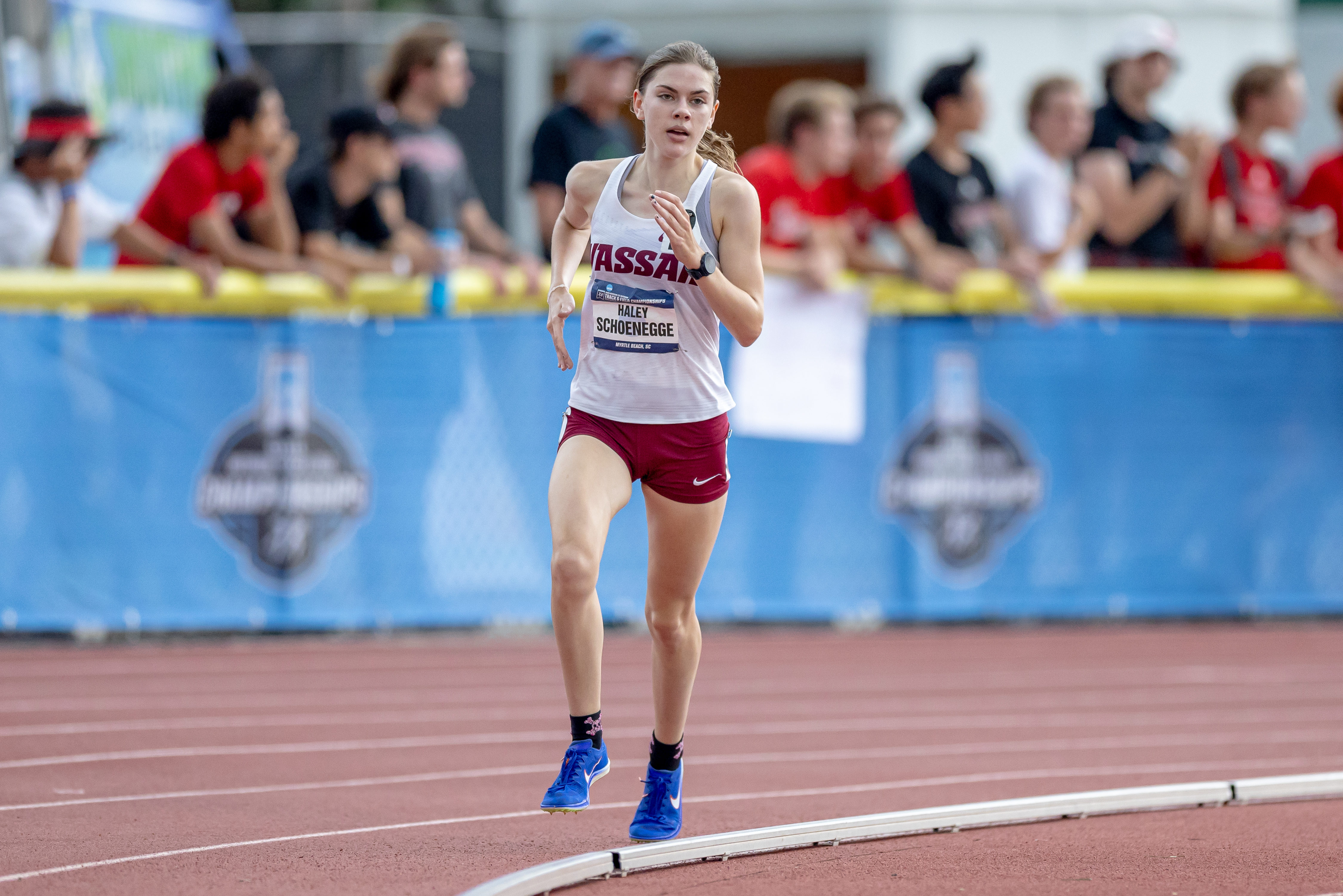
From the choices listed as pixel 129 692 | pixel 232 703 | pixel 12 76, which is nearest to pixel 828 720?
pixel 232 703

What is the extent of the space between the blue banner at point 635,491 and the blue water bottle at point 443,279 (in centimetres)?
14

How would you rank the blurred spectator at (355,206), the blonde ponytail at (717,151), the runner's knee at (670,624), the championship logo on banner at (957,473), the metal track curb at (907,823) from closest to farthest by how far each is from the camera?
the metal track curb at (907,823) < the runner's knee at (670,624) < the blonde ponytail at (717,151) < the blurred spectator at (355,206) < the championship logo on banner at (957,473)

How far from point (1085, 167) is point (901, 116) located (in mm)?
1135

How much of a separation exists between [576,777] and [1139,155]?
7076 mm

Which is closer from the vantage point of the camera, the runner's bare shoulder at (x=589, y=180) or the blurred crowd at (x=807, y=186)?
the runner's bare shoulder at (x=589, y=180)

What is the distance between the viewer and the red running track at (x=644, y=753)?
479cm

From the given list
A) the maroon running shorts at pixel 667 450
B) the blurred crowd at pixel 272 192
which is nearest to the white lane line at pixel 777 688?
the blurred crowd at pixel 272 192

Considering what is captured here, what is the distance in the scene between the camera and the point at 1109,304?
10.5m

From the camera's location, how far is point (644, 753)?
6844mm

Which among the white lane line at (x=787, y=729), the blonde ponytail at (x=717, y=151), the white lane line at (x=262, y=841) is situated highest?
the blonde ponytail at (x=717, y=151)

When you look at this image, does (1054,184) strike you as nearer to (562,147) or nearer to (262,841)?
(562,147)

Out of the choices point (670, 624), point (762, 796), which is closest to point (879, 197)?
point (762, 796)

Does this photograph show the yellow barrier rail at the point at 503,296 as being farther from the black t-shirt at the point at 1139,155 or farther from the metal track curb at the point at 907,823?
the metal track curb at the point at 907,823

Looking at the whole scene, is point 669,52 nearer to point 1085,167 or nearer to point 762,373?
point 762,373
